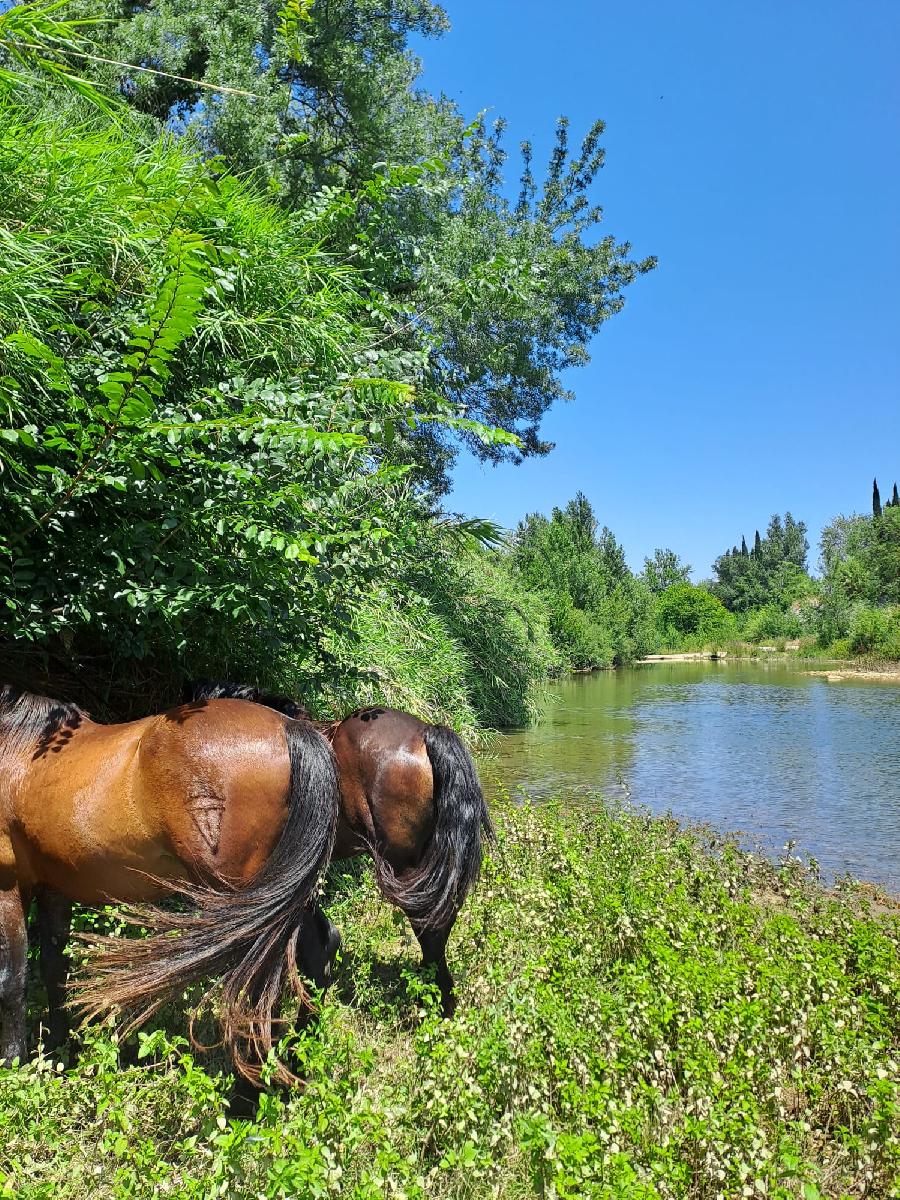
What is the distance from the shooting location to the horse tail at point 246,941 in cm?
250

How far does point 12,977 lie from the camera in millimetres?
2762

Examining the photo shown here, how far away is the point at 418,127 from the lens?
11.2 m

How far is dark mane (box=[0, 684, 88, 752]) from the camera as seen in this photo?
2975 mm

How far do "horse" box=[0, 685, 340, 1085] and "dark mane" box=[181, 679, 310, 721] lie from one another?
33 centimetres

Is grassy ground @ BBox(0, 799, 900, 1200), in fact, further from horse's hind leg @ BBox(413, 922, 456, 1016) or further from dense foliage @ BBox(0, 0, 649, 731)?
dense foliage @ BBox(0, 0, 649, 731)

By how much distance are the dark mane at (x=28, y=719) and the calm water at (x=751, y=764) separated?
6.49 meters

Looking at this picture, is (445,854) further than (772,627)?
No

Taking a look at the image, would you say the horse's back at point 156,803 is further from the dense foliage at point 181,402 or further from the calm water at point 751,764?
the calm water at point 751,764

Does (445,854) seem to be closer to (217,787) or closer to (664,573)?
(217,787)

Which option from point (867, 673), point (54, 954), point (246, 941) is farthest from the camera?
point (867, 673)

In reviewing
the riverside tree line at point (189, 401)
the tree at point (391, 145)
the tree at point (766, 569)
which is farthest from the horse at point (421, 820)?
the tree at point (766, 569)

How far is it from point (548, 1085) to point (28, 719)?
2.46 m

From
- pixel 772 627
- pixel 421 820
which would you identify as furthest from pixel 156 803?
pixel 772 627

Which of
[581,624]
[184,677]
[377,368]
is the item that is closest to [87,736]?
[184,677]
